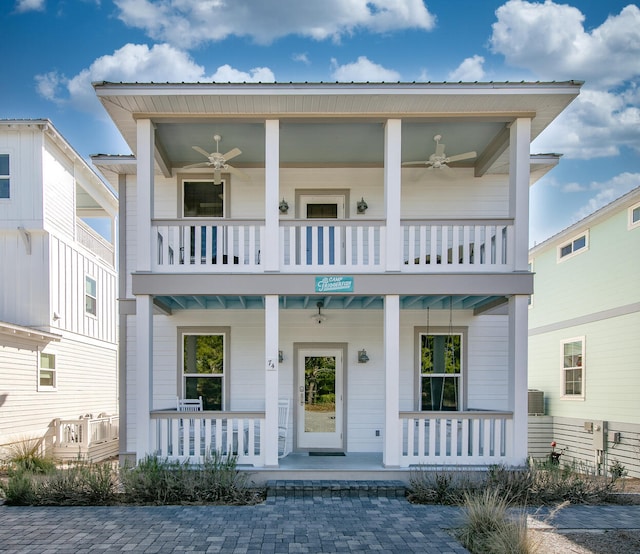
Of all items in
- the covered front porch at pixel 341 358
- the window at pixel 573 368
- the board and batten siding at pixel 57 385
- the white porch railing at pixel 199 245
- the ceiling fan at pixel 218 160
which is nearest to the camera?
the white porch railing at pixel 199 245

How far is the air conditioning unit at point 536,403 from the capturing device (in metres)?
14.3

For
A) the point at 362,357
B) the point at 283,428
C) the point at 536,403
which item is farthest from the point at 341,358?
the point at 536,403

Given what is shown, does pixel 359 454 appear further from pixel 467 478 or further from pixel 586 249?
pixel 586 249

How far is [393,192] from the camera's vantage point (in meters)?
7.95

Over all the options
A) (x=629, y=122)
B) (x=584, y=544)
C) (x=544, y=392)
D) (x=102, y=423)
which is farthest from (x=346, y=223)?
(x=629, y=122)

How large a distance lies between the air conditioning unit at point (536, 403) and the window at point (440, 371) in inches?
230

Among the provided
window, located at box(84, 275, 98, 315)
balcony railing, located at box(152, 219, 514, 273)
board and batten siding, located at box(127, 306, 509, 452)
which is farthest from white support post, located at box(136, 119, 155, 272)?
window, located at box(84, 275, 98, 315)

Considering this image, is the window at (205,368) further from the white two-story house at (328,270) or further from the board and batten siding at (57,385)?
the board and batten siding at (57,385)

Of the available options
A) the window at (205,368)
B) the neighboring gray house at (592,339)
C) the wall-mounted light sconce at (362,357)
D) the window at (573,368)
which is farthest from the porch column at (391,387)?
the window at (573,368)

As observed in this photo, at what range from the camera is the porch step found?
7.25m

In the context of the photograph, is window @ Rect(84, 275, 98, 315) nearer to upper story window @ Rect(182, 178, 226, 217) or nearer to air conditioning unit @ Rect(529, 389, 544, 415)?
upper story window @ Rect(182, 178, 226, 217)

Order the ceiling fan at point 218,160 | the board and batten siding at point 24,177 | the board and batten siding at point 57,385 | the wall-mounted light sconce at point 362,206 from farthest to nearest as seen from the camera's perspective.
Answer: the board and batten siding at point 24,177
the board and batten siding at point 57,385
the wall-mounted light sconce at point 362,206
the ceiling fan at point 218,160

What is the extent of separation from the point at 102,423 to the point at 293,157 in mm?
8203

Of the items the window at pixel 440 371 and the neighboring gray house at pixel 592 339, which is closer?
the window at pixel 440 371
